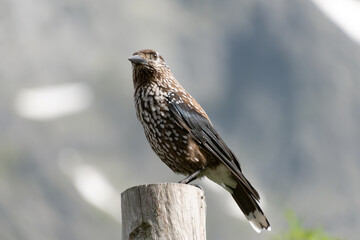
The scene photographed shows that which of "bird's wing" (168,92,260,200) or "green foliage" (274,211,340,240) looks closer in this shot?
"bird's wing" (168,92,260,200)

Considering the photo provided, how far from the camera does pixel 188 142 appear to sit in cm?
589

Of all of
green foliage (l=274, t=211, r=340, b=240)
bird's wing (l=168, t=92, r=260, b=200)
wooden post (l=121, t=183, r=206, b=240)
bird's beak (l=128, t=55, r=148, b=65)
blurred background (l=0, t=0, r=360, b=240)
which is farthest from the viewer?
blurred background (l=0, t=0, r=360, b=240)

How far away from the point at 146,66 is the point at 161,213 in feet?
7.02

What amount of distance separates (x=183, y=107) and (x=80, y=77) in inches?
1286

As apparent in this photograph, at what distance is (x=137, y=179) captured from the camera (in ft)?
100.0

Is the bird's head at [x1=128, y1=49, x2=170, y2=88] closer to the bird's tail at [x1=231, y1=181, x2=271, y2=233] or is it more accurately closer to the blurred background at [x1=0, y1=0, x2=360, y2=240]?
the bird's tail at [x1=231, y1=181, x2=271, y2=233]

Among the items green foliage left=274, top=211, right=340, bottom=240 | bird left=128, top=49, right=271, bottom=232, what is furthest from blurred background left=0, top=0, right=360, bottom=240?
bird left=128, top=49, right=271, bottom=232

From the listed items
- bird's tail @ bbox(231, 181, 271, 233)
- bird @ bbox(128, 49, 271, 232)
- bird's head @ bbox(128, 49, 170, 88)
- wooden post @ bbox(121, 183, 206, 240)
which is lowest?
wooden post @ bbox(121, 183, 206, 240)

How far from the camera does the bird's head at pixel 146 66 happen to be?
245 inches

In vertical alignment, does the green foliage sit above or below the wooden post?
above

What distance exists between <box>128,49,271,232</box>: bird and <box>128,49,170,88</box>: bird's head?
0.14 ft

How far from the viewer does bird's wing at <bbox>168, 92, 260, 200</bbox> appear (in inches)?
231

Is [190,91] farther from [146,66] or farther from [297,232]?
[146,66]

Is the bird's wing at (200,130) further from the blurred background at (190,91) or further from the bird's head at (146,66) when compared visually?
the blurred background at (190,91)
